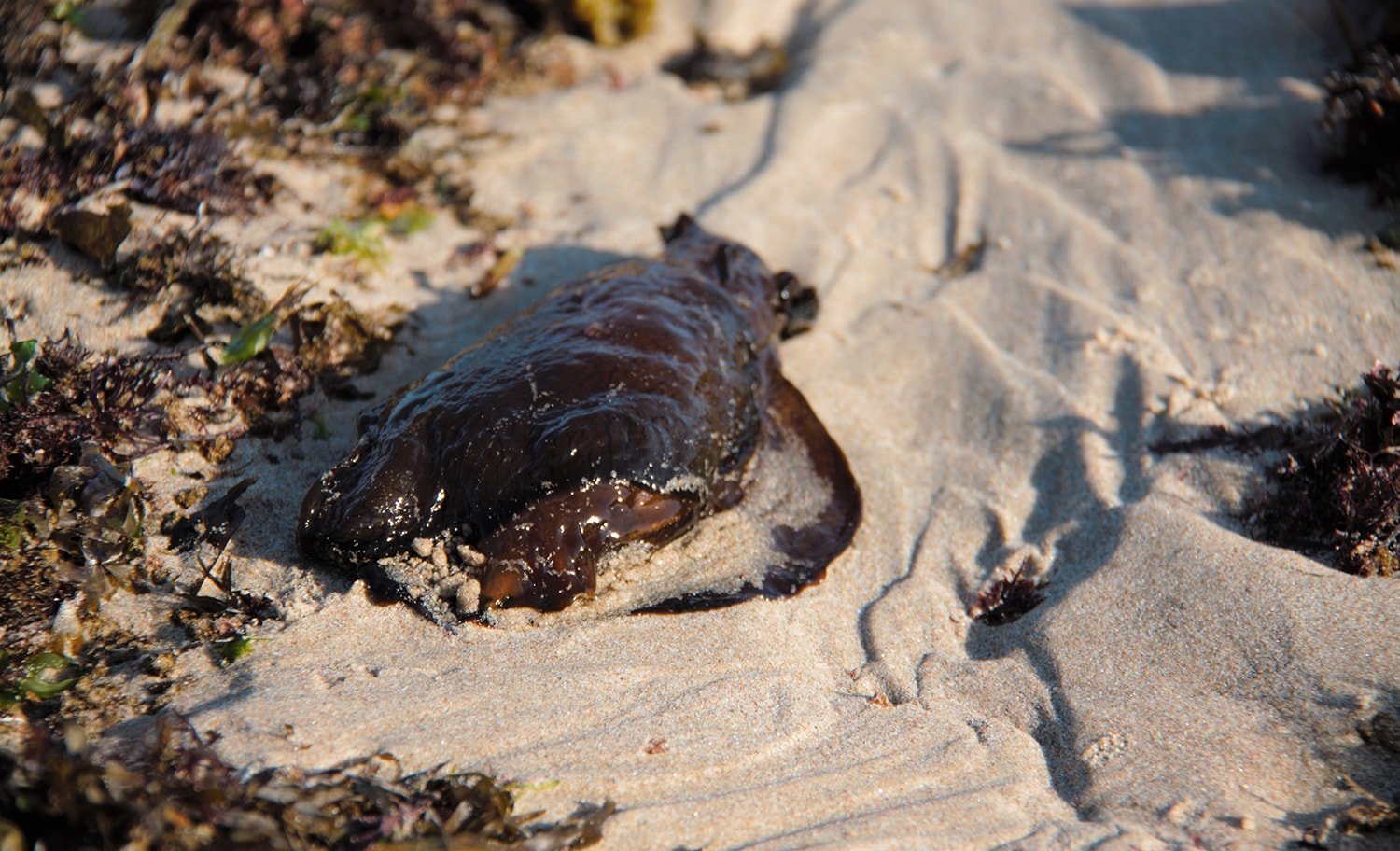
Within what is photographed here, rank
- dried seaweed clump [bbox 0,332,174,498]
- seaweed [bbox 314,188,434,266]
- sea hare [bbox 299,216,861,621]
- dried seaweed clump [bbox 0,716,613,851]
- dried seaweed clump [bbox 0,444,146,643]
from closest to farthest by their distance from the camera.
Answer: dried seaweed clump [bbox 0,716,613,851] → dried seaweed clump [bbox 0,444,146,643] → sea hare [bbox 299,216,861,621] → dried seaweed clump [bbox 0,332,174,498] → seaweed [bbox 314,188,434,266]

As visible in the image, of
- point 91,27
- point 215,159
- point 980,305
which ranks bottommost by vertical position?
point 980,305

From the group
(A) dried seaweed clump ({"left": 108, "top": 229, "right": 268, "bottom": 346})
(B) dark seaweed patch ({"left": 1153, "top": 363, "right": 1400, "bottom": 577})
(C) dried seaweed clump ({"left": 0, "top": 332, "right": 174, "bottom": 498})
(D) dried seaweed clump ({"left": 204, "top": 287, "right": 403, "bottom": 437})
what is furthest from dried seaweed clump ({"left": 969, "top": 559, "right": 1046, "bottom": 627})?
(A) dried seaweed clump ({"left": 108, "top": 229, "right": 268, "bottom": 346})

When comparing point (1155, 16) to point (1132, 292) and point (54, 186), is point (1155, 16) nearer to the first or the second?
point (1132, 292)

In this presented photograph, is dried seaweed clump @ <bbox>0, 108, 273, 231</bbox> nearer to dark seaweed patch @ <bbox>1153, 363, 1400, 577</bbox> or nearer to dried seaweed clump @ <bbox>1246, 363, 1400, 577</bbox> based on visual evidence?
dark seaweed patch @ <bbox>1153, 363, 1400, 577</bbox>

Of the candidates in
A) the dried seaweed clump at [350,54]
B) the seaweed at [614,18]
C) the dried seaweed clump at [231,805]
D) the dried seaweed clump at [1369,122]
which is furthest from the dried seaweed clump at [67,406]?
the dried seaweed clump at [1369,122]

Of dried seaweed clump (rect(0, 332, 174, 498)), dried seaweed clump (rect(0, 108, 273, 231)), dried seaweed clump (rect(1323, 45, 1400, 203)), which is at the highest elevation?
dried seaweed clump (rect(0, 108, 273, 231))

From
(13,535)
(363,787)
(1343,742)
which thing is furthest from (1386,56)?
(13,535)

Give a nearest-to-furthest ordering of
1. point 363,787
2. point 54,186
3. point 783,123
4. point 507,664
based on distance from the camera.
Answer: point 363,787
point 507,664
point 54,186
point 783,123

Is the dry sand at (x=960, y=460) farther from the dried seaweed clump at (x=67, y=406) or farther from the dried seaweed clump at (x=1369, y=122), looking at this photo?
the dried seaweed clump at (x=67, y=406)
